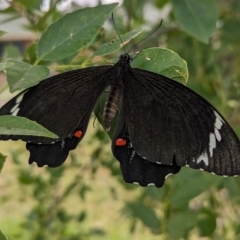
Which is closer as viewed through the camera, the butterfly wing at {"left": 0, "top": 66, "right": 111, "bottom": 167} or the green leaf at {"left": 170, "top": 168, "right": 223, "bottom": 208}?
the butterfly wing at {"left": 0, "top": 66, "right": 111, "bottom": 167}

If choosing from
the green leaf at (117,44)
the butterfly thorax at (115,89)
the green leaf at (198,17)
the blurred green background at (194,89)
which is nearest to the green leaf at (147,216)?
the blurred green background at (194,89)

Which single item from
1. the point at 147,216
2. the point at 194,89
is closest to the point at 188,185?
the point at 147,216

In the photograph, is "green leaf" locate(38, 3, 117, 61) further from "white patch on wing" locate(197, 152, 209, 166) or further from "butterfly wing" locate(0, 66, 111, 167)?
"white patch on wing" locate(197, 152, 209, 166)

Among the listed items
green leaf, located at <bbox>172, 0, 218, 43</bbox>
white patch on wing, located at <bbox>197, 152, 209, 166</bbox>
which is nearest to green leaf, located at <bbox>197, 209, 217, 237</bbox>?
green leaf, located at <bbox>172, 0, 218, 43</bbox>

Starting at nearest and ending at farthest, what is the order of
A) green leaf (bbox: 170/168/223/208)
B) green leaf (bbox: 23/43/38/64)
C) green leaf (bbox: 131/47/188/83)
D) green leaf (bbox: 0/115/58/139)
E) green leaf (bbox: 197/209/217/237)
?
green leaf (bbox: 0/115/58/139) → green leaf (bbox: 131/47/188/83) → green leaf (bbox: 23/43/38/64) → green leaf (bbox: 170/168/223/208) → green leaf (bbox: 197/209/217/237)

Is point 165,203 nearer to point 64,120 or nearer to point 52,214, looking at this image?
point 64,120

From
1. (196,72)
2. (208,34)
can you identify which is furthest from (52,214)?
(208,34)

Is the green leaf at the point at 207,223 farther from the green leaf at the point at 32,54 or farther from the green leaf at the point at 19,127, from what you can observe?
the green leaf at the point at 19,127

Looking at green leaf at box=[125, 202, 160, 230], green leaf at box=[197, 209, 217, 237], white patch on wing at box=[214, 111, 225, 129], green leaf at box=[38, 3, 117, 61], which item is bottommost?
green leaf at box=[125, 202, 160, 230]
